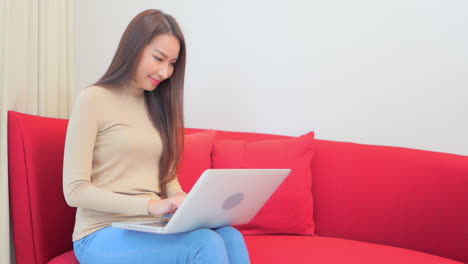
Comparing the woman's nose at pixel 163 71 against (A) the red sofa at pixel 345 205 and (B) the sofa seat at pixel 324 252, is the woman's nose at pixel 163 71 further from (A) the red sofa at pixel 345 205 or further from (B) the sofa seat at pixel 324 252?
(B) the sofa seat at pixel 324 252

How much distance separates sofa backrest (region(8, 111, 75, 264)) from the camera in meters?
1.61

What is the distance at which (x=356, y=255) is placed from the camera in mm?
1741

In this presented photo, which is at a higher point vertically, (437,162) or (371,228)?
(437,162)

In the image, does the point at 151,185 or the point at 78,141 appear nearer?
the point at 78,141

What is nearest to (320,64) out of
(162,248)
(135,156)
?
(135,156)

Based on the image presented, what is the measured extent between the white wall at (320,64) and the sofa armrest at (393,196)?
238 millimetres

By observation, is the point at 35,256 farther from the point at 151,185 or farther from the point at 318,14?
the point at 318,14

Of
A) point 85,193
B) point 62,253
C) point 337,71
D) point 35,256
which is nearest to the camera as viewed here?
point 85,193

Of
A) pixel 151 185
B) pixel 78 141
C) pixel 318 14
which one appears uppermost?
pixel 318 14

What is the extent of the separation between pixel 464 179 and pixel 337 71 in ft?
2.41

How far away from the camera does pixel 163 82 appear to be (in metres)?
1.80

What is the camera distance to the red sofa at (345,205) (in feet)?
5.34

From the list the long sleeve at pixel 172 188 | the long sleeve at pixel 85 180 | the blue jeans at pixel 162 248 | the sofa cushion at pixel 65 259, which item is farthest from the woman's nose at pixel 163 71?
the sofa cushion at pixel 65 259

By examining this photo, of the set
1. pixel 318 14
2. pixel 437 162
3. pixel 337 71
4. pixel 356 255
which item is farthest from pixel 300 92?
pixel 356 255
